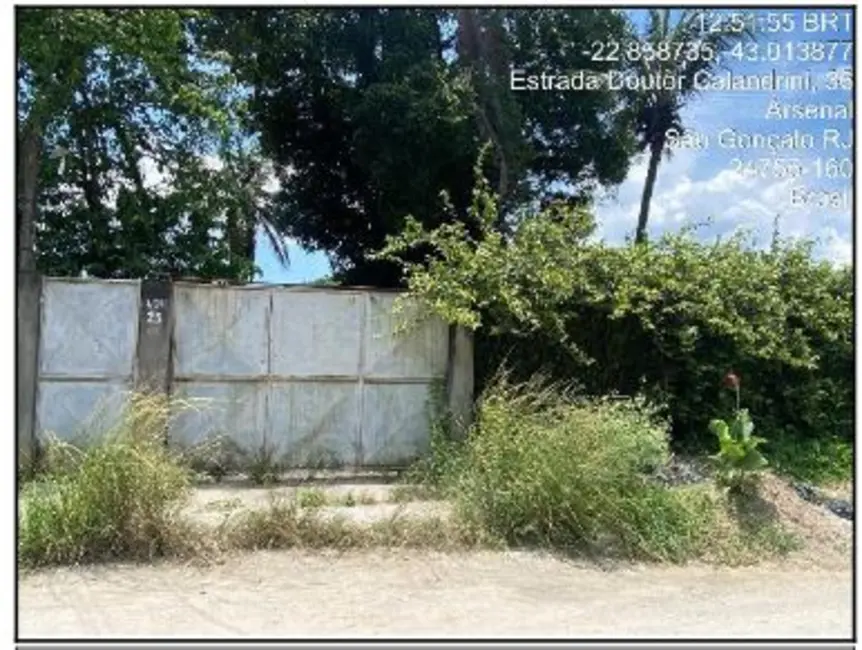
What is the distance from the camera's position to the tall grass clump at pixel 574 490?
6.20 meters

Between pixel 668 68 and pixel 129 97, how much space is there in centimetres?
765

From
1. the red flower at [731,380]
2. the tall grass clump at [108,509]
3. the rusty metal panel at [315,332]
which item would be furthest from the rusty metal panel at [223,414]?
the red flower at [731,380]

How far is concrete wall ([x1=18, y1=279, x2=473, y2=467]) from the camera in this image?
7.50 metres

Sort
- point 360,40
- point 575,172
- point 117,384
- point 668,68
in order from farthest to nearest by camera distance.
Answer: point 575,172 < point 360,40 < point 668,68 < point 117,384

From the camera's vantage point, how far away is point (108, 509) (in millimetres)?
5434

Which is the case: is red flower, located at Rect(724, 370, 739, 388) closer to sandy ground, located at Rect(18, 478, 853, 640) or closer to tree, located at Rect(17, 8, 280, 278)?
sandy ground, located at Rect(18, 478, 853, 640)

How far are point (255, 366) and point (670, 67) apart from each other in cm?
833

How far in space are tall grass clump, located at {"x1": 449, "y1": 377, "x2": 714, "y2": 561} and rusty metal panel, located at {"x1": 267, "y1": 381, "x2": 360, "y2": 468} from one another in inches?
72.3

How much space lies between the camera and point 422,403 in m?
8.46

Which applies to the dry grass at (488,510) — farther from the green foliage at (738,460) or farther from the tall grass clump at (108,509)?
the green foliage at (738,460)

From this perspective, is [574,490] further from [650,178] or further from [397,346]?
[650,178]

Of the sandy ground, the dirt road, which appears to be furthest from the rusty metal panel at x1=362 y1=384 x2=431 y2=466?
the dirt road

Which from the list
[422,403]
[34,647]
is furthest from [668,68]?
[34,647]

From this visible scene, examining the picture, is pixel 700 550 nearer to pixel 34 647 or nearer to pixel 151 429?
pixel 151 429
